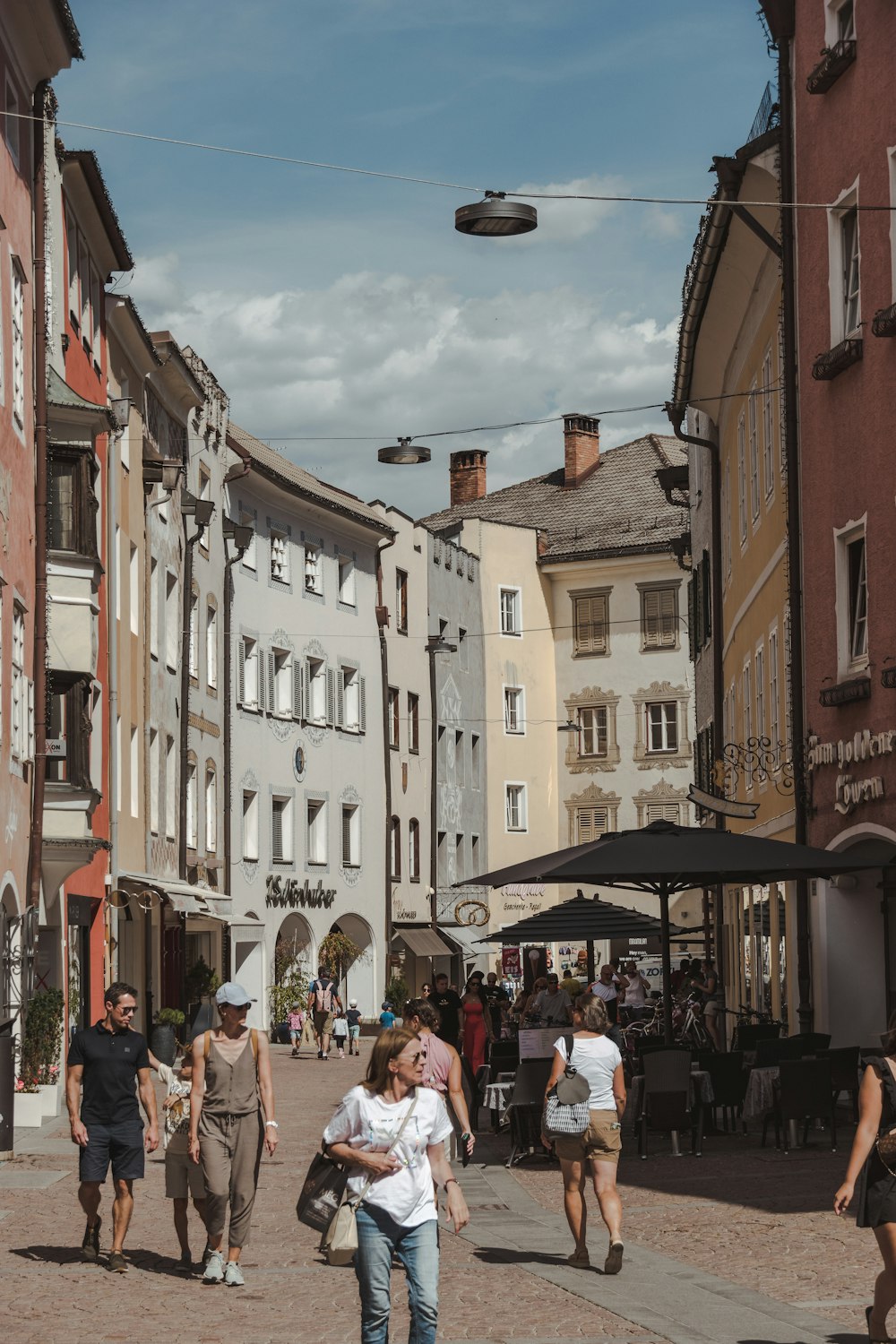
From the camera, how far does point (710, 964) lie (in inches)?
1201

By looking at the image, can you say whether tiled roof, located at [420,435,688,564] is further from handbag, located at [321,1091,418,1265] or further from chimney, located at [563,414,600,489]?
handbag, located at [321,1091,418,1265]

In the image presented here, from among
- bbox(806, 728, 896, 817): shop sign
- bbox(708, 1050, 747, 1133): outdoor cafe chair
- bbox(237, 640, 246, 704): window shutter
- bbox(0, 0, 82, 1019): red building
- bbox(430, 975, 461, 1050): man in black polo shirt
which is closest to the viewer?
bbox(708, 1050, 747, 1133): outdoor cafe chair

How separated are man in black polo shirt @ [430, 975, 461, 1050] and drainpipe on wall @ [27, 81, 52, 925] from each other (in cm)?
511

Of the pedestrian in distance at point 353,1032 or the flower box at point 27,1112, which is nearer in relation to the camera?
the flower box at point 27,1112

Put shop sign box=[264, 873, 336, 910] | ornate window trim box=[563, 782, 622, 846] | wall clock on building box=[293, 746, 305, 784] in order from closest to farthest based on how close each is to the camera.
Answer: shop sign box=[264, 873, 336, 910], wall clock on building box=[293, 746, 305, 784], ornate window trim box=[563, 782, 622, 846]

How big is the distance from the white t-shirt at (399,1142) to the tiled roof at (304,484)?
1611 inches

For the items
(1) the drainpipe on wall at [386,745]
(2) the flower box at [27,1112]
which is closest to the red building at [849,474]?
(2) the flower box at [27,1112]

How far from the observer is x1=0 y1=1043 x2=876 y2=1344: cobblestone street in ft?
33.4

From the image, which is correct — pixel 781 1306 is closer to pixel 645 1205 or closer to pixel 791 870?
pixel 645 1205

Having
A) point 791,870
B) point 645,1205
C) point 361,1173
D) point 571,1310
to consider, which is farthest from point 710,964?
point 361,1173

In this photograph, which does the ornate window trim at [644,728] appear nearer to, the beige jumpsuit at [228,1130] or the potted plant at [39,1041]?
the potted plant at [39,1041]

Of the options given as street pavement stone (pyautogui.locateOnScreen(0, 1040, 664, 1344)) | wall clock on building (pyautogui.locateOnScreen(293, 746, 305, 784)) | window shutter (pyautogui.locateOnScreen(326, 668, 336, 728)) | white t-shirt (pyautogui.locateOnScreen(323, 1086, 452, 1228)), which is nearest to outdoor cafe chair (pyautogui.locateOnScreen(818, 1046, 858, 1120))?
street pavement stone (pyautogui.locateOnScreen(0, 1040, 664, 1344))

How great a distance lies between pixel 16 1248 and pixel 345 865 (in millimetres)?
40864

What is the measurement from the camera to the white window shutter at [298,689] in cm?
5238
